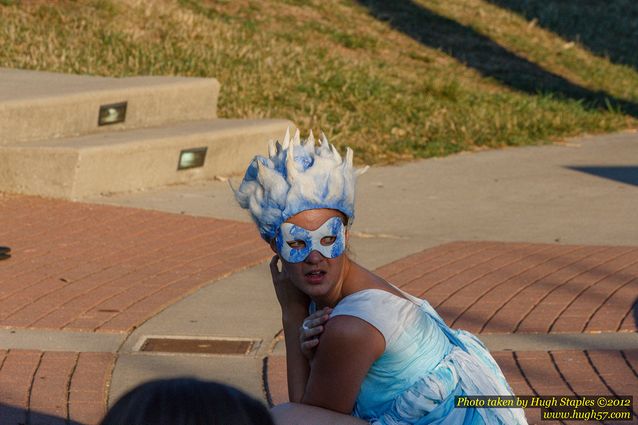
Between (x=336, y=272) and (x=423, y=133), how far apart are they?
28.2ft

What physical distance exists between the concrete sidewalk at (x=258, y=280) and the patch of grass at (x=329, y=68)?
1738 mm

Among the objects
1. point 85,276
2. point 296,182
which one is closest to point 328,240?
point 296,182

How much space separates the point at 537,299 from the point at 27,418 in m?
2.85

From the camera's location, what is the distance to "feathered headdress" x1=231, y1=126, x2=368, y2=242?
317 centimetres

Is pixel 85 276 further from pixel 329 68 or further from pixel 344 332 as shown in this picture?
pixel 329 68

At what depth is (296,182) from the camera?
3.16 metres

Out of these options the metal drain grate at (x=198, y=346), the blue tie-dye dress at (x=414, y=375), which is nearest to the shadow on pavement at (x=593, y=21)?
the metal drain grate at (x=198, y=346)

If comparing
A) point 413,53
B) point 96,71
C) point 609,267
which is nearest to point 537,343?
point 609,267

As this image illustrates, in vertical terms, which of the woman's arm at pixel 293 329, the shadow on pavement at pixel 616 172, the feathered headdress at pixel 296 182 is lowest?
the shadow on pavement at pixel 616 172

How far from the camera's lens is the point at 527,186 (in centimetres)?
990

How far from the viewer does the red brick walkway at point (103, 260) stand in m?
6.05

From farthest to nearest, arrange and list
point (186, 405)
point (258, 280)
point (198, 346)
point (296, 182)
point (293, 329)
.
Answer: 1. point (258, 280)
2. point (198, 346)
3. point (293, 329)
4. point (296, 182)
5. point (186, 405)

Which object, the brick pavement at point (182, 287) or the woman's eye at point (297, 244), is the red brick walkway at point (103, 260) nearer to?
the brick pavement at point (182, 287)

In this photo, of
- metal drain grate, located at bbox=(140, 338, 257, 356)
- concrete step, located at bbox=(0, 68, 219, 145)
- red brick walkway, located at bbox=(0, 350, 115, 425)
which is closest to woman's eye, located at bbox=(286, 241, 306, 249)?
red brick walkway, located at bbox=(0, 350, 115, 425)
